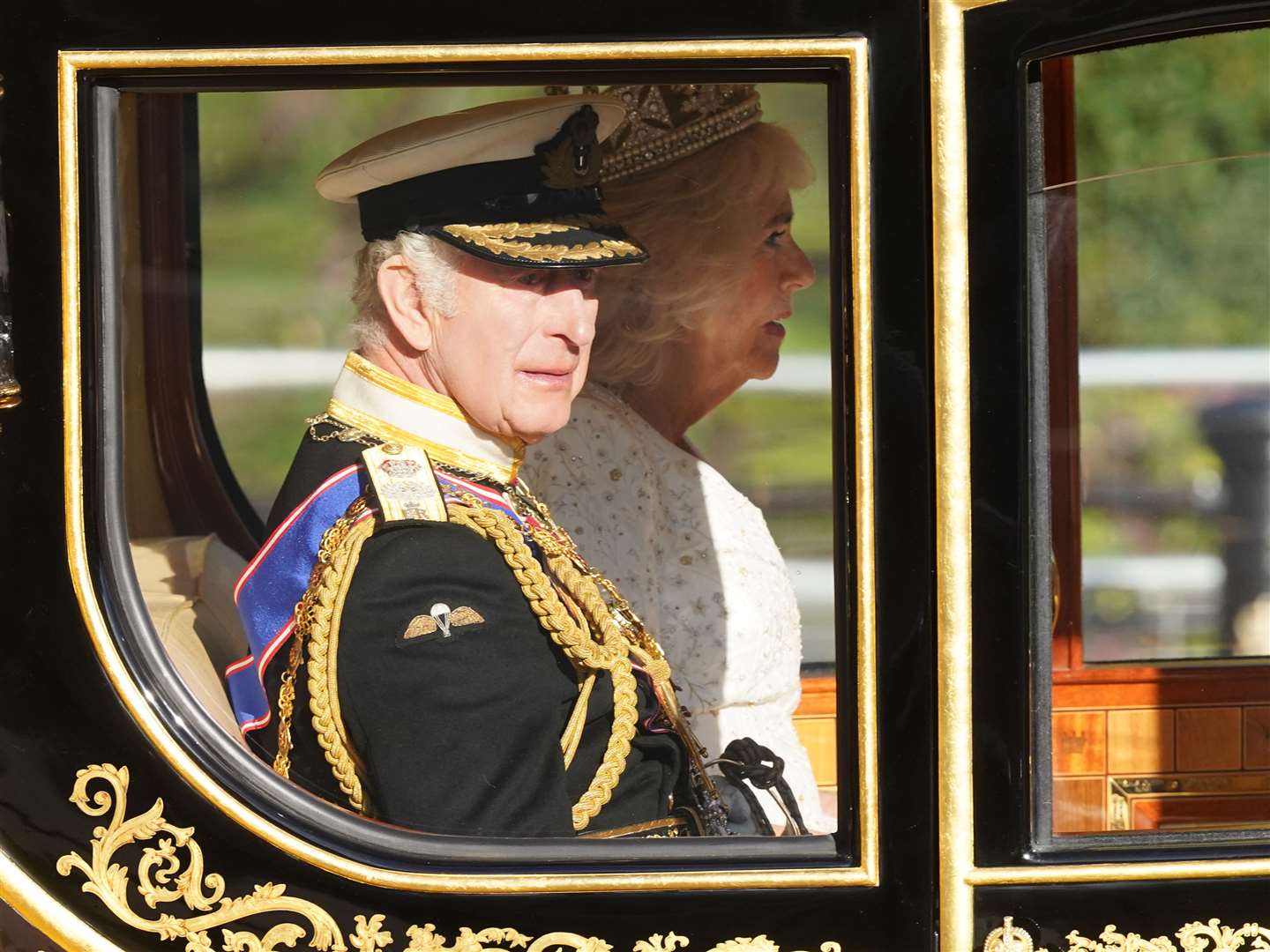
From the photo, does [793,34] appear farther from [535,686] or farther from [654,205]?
[535,686]

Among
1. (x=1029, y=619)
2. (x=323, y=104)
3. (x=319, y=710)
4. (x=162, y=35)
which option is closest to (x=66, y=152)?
(x=162, y=35)

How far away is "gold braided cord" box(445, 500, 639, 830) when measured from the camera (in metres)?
1.64

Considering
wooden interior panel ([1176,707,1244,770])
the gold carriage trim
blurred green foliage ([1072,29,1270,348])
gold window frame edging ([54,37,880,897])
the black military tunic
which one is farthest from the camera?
wooden interior panel ([1176,707,1244,770])

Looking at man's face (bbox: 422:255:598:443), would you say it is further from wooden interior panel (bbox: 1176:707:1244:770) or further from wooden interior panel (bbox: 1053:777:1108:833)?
wooden interior panel (bbox: 1176:707:1244:770)

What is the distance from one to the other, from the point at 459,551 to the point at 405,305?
287 millimetres

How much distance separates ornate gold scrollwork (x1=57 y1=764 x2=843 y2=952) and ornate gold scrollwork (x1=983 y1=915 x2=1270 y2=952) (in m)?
0.16

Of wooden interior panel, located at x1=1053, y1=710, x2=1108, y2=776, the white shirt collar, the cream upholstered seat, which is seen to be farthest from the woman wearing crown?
the cream upholstered seat

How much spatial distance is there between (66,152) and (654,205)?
64cm

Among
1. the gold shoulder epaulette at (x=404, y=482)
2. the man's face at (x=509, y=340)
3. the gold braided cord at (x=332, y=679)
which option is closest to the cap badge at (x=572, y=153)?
the man's face at (x=509, y=340)

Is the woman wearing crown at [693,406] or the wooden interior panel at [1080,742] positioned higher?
the woman wearing crown at [693,406]

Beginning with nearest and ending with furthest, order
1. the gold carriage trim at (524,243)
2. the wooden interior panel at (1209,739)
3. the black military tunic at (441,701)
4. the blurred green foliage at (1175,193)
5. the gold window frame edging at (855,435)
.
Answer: the gold window frame edging at (855,435) → the black military tunic at (441,701) → the gold carriage trim at (524,243) → the blurred green foliage at (1175,193) → the wooden interior panel at (1209,739)

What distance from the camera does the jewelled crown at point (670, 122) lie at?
62.9 inches

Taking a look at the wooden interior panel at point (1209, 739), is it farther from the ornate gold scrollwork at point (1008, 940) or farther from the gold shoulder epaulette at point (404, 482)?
the gold shoulder epaulette at point (404, 482)

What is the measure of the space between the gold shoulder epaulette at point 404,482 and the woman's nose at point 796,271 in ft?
1.42
